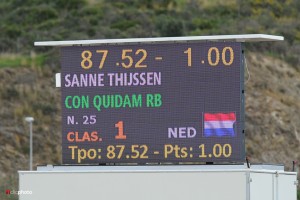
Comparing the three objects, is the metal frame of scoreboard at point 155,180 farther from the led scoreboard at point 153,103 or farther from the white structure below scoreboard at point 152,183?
the led scoreboard at point 153,103

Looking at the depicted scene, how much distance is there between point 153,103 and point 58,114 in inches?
976

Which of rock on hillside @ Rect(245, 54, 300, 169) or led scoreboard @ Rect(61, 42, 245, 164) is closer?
led scoreboard @ Rect(61, 42, 245, 164)

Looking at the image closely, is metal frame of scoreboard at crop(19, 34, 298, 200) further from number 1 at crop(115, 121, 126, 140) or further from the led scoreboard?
number 1 at crop(115, 121, 126, 140)

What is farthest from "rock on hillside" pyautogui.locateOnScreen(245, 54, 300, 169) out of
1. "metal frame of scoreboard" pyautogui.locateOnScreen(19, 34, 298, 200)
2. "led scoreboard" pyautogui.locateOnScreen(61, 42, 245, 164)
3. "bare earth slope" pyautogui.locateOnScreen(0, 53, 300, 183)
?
"led scoreboard" pyautogui.locateOnScreen(61, 42, 245, 164)

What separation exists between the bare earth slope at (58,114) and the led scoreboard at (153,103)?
21.0m

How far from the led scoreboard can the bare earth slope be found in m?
21.0

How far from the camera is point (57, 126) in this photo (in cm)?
4972

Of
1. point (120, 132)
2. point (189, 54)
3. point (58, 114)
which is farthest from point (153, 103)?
point (58, 114)

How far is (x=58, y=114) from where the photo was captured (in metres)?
50.2

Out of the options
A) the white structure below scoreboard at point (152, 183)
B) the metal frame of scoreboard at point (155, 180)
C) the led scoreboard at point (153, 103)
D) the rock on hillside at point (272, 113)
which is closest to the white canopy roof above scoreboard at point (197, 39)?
the metal frame of scoreboard at point (155, 180)

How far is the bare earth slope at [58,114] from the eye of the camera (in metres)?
48.3

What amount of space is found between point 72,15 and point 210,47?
36.3m

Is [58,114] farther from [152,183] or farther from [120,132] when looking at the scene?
[152,183]

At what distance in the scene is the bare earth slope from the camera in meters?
48.3
